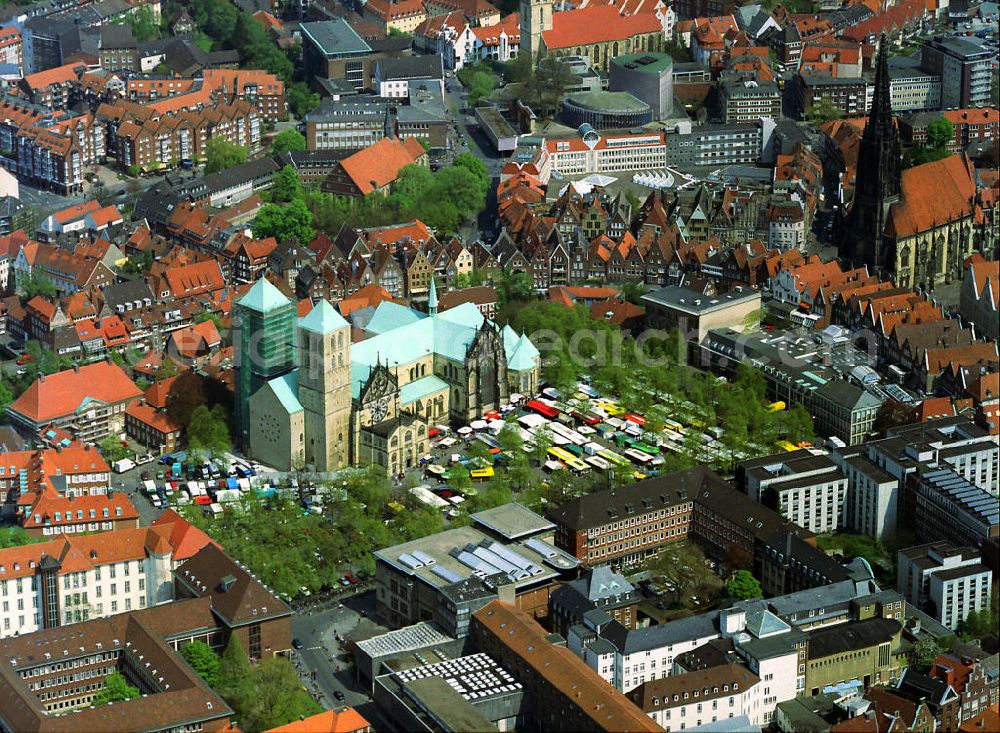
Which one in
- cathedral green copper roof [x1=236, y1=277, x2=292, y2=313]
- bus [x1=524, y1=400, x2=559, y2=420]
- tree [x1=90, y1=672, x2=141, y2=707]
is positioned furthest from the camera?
bus [x1=524, y1=400, x2=559, y2=420]

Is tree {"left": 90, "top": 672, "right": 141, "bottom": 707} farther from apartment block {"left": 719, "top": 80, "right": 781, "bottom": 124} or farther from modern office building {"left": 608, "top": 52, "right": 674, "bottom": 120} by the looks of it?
apartment block {"left": 719, "top": 80, "right": 781, "bottom": 124}

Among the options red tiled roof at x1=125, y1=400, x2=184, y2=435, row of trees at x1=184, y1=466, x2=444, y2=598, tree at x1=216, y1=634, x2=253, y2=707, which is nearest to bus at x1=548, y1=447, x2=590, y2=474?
row of trees at x1=184, y1=466, x2=444, y2=598

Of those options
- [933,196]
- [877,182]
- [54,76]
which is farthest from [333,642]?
[54,76]

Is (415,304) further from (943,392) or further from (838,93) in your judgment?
(838,93)

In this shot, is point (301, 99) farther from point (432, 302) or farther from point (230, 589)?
point (230, 589)

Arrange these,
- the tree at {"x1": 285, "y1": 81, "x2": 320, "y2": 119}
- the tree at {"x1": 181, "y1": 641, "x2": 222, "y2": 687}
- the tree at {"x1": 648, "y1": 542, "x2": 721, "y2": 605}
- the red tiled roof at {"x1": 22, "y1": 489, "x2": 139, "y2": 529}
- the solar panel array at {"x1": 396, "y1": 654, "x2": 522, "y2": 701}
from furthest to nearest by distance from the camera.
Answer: the tree at {"x1": 285, "y1": 81, "x2": 320, "y2": 119}, the red tiled roof at {"x1": 22, "y1": 489, "x2": 139, "y2": 529}, the tree at {"x1": 648, "y1": 542, "x2": 721, "y2": 605}, the tree at {"x1": 181, "y1": 641, "x2": 222, "y2": 687}, the solar panel array at {"x1": 396, "y1": 654, "x2": 522, "y2": 701}

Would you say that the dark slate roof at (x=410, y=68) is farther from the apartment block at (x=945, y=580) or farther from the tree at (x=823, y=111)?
the apartment block at (x=945, y=580)

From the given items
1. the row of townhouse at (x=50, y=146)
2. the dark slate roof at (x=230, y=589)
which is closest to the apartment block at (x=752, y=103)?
the row of townhouse at (x=50, y=146)
